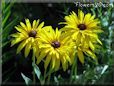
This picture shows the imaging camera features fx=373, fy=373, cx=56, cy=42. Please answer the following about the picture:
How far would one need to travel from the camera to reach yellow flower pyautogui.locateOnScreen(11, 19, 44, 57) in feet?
2.73

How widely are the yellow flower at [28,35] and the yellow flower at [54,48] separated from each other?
0.05 feet

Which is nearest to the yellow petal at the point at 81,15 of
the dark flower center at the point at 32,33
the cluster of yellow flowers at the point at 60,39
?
the cluster of yellow flowers at the point at 60,39

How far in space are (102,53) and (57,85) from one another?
6.3 inches

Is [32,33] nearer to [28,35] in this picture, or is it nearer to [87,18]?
[28,35]

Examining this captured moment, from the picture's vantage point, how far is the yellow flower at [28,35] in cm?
83

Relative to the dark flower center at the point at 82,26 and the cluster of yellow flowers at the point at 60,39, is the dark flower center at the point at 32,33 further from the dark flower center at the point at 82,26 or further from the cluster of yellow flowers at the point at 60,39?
the dark flower center at the point at 82,26

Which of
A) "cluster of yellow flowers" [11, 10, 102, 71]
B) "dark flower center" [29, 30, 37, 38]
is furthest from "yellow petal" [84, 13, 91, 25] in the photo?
"dark flower center" [29, 30, 37, 38]

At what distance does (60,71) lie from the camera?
3.05ft

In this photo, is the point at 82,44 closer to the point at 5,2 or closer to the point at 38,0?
the point at 5,2

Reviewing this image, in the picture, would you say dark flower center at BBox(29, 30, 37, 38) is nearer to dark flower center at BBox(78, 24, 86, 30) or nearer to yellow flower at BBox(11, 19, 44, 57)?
yellow flower at BBox(11, 19, 44, 57)

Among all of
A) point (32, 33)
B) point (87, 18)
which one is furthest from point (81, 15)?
point (32, 33)

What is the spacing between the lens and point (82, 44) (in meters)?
0.83

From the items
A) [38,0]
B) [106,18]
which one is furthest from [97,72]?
[38,0]

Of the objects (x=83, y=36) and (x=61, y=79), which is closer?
(x=83, y=36)
